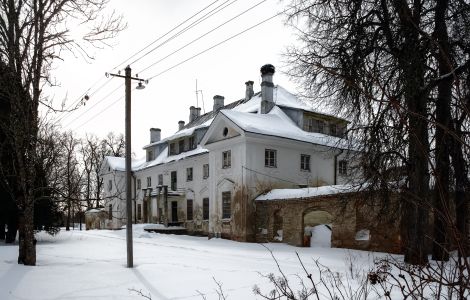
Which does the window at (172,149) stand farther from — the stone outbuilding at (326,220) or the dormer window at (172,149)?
the stone outbuilding at (326,220)

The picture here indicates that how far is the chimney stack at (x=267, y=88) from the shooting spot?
28172 millimetres

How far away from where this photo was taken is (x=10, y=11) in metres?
11.5

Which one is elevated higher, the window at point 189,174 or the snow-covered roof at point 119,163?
the snow-covered roof at point 119,163

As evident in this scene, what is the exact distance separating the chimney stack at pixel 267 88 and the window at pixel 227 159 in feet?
13.7

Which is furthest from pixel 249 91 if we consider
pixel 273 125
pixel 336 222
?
pixel 336 222

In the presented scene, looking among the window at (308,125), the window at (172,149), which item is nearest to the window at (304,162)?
the window at (308,125)

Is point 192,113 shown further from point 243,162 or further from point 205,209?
point 243,162

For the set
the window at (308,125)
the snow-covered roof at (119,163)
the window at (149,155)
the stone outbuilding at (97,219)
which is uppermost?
the window at (308,125)

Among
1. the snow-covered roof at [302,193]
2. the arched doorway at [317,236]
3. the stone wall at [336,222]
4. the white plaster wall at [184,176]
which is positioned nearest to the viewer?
the stone wall at [336,222]

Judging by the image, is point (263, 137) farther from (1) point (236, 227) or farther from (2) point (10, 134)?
(2) point (10, 134)

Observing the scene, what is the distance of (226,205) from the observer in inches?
1062

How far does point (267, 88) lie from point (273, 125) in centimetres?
350

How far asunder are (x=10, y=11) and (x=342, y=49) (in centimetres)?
985

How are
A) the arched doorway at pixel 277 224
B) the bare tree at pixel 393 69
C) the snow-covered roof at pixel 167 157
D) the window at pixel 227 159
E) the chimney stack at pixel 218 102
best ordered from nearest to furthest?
the bare tree at pixel 393 69 → the arched doorway at pixel 277 224 → the window at pixel 227 159 → the snow-covered roof at pixel 167 157 → the chimney stack at pixel 218 102
